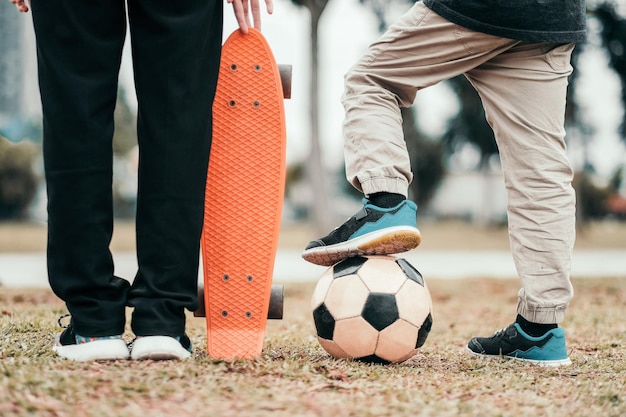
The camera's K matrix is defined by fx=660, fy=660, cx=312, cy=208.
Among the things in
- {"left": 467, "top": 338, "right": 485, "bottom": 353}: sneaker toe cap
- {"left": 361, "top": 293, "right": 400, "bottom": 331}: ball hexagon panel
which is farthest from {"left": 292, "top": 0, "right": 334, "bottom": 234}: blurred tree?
{"left": 361, "top": 293, "right": 400, "bottom": 331}: ball hexagon panel

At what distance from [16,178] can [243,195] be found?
33.5 meters

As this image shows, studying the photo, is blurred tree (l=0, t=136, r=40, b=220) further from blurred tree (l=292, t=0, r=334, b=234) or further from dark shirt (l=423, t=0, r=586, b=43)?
dark shirt (l=423, t=0, r=586, b=43)

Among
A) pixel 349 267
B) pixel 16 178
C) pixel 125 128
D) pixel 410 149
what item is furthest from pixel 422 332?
pixel 16 178

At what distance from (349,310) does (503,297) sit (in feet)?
12.9

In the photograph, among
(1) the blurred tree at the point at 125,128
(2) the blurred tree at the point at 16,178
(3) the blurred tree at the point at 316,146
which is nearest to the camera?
(3) the blurred tree at the point at 316,146

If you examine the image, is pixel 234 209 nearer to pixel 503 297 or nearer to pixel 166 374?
pixel 166 374

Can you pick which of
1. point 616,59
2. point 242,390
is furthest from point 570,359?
point 616,59

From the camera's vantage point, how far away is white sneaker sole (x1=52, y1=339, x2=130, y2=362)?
204 cm

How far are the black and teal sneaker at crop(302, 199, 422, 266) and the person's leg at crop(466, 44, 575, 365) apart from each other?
0.47 meters

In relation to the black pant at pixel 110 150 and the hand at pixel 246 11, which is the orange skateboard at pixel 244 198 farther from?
the black pant at pixel 110 150

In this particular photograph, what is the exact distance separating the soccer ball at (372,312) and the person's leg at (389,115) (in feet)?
Result: 0.28

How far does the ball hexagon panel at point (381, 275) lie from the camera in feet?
8.02

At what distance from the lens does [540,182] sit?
8.37 feet

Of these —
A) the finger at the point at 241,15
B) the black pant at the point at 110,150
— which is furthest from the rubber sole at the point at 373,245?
the finger at the point at 241,15
